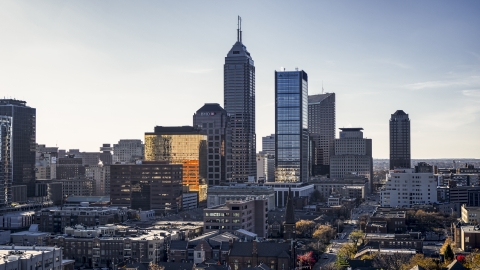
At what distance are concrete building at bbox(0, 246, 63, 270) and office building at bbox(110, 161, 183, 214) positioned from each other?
10292 centimetres

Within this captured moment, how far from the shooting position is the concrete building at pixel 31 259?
2948 inches

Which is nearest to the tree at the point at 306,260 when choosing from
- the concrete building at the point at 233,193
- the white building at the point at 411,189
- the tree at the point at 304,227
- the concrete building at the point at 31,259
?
the tree at the point at 304,227

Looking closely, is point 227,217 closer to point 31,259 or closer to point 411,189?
point 31,259

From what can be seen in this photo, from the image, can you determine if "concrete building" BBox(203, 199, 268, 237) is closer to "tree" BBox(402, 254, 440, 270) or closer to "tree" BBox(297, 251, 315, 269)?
"tree" BBox(297, 251, 315, 269)

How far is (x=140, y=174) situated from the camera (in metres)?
194

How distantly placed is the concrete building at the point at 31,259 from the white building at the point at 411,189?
383 feet

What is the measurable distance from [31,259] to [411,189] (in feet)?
416

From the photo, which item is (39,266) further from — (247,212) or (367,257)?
(247,212)

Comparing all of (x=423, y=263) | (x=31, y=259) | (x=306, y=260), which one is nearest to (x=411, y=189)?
(x=306, y=260)

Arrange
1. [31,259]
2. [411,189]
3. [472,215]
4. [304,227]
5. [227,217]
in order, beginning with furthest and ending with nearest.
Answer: [411,189]
[472,215]
[304,227]
[227,217]
[31,259]

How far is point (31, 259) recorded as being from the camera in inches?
3078

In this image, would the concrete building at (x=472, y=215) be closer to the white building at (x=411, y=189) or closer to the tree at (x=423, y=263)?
the white building at (x=411, y=189)

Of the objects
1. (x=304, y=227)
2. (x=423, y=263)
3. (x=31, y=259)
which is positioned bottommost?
(x=304, y=227)

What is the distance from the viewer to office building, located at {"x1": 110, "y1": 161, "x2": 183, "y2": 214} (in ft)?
632
